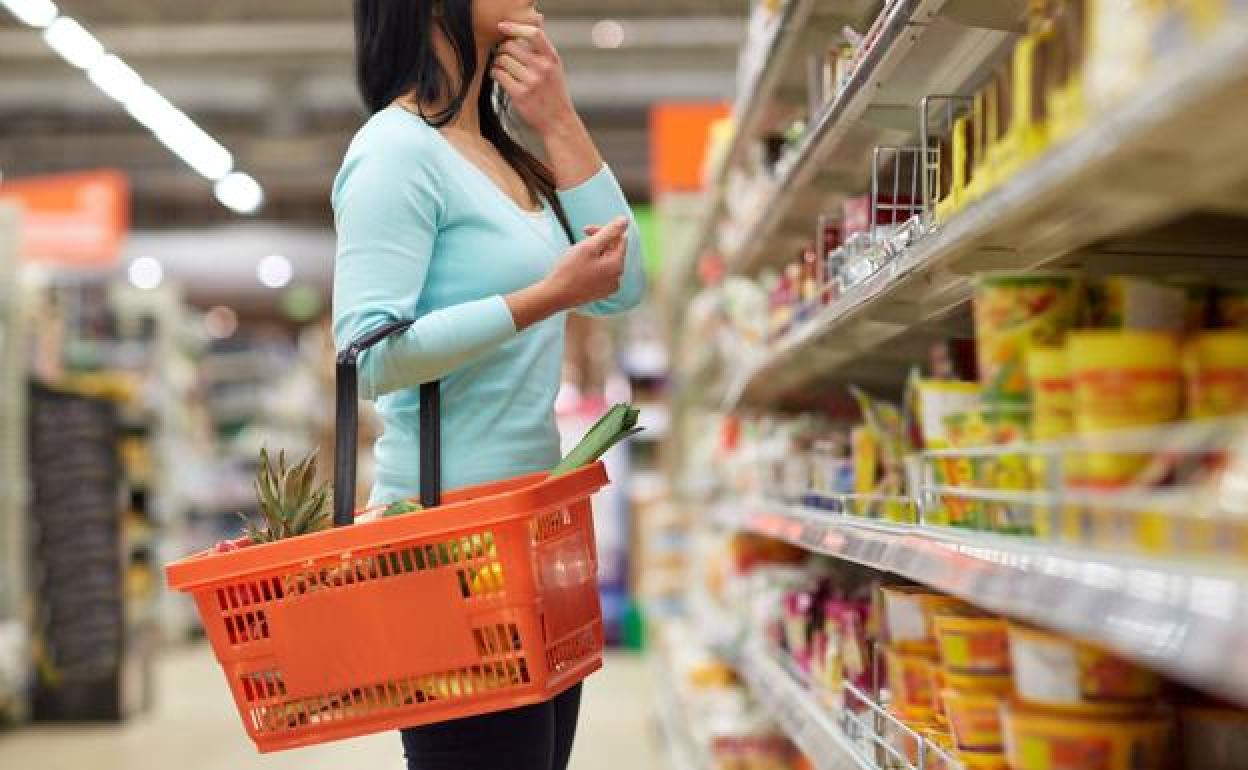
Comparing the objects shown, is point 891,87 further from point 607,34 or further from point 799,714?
point 607,34

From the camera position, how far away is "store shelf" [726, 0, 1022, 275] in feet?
6.14

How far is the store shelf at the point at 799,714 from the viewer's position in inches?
82.6

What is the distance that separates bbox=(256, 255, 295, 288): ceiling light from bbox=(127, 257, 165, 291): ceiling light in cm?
110

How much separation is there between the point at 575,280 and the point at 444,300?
7.2 inches

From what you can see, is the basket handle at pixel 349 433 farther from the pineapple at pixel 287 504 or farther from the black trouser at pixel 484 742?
the black trouser at pixel 484 742

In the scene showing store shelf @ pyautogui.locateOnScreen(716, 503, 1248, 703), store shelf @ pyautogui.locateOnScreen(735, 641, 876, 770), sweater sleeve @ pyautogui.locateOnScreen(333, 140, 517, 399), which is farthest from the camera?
store shelf @ pyautogui.locateOnScreen(735, 641, 876, 770)

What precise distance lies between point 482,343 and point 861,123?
1.04m

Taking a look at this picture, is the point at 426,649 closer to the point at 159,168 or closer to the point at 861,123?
the point at 861,123

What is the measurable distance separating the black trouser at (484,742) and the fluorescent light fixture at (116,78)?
9.14 metres

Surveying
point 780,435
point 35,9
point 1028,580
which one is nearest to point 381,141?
point 1028,580

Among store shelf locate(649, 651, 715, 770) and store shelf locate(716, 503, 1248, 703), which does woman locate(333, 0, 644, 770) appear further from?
store shelf locate(649, 651, 715, 770)

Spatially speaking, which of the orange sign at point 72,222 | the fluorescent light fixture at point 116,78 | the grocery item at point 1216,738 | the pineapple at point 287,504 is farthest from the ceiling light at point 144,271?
the grocery item at point 1216,738

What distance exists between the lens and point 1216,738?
1.33 metres

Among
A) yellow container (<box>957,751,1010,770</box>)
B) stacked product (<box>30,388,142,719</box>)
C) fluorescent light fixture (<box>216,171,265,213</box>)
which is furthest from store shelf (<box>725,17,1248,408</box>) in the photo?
fluorescent light fixture (<box>216,171,265,213</box>)
